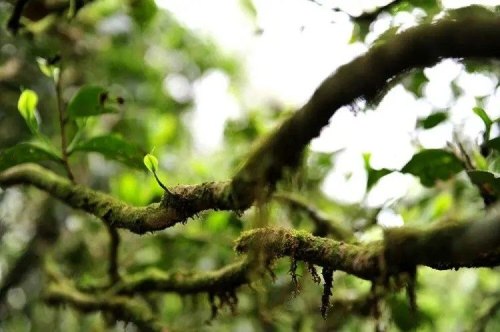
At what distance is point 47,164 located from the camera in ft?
5.00

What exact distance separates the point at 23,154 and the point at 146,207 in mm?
261

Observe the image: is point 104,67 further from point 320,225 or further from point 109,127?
point 320,225

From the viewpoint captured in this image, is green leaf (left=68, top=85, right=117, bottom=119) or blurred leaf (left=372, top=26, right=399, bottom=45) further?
green leaf (left=68, top=85, right=117, bottom=119)

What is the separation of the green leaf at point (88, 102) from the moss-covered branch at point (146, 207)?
0.10m

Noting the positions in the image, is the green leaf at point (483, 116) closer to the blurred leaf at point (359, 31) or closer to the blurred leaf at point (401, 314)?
the blurred leaf at point (359, 31)

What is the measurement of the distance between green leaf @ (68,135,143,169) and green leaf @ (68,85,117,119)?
0.14ft

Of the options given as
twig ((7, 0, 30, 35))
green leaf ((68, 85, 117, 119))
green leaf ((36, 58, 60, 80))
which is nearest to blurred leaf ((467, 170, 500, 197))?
green leaf ((68, 85, 117, 119))

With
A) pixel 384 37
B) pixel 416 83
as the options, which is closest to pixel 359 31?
pixel 416 83

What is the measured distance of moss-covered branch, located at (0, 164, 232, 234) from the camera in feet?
1.92

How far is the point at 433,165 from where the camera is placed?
33.2 inches

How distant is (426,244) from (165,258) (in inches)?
38.0

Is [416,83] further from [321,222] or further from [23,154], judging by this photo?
[23,154]

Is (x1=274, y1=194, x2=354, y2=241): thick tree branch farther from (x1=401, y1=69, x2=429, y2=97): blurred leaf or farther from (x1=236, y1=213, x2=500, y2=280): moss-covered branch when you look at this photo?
(x1=236, y1=213, x2=500, y2=280): moss-covered branch

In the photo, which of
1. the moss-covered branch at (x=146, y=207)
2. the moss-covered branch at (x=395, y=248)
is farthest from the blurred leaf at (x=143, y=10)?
the moss-covered branch at (x=395, y=248)
